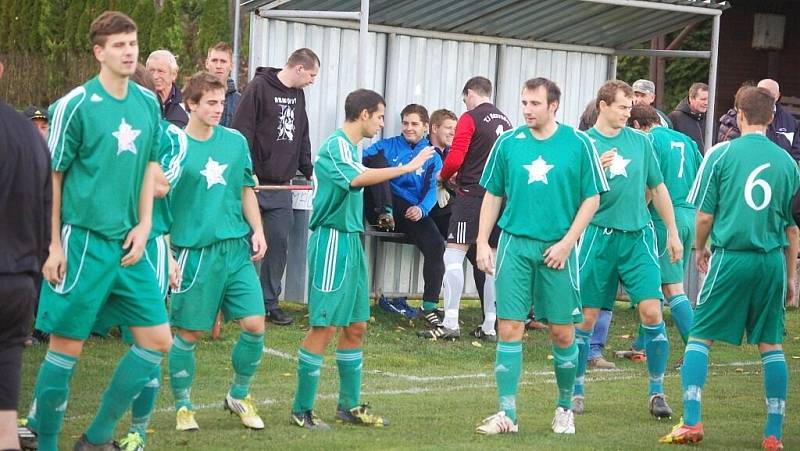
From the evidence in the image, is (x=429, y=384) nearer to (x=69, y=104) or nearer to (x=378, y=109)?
(x=378, y=109)

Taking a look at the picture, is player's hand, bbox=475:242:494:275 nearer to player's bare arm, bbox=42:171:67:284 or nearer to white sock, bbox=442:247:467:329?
player's bare arm, bbox=42:171:67:284

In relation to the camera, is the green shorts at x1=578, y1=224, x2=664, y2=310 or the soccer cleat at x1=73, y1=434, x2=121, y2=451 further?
the green shorts at x1=578, y1=224, x2=664, y2=310

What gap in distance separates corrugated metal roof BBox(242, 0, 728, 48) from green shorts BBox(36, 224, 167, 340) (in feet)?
21.1

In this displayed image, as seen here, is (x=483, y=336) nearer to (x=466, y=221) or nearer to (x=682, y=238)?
(x=466, y=221)

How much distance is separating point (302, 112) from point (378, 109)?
4.13 meters

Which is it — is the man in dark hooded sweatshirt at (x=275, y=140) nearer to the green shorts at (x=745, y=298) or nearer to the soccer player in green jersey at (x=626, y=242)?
the soccer player in green jersey at (x=626, y=242)

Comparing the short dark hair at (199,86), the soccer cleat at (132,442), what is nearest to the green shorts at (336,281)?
the short dark hair at (199,86)

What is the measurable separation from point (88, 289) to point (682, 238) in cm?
605

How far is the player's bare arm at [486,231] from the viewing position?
8.21 metres

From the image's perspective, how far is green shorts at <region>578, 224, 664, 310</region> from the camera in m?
9.30

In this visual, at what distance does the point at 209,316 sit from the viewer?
7973 mm

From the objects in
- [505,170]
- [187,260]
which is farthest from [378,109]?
[187,260]

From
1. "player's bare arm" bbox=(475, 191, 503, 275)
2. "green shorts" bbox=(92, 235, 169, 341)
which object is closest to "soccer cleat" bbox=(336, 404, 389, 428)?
"player's bare arm" bbox=(475, 191, 503, 275)

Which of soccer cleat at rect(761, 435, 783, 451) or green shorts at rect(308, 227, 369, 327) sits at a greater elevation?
green shorts at rect(308, 227, 369, 327)
